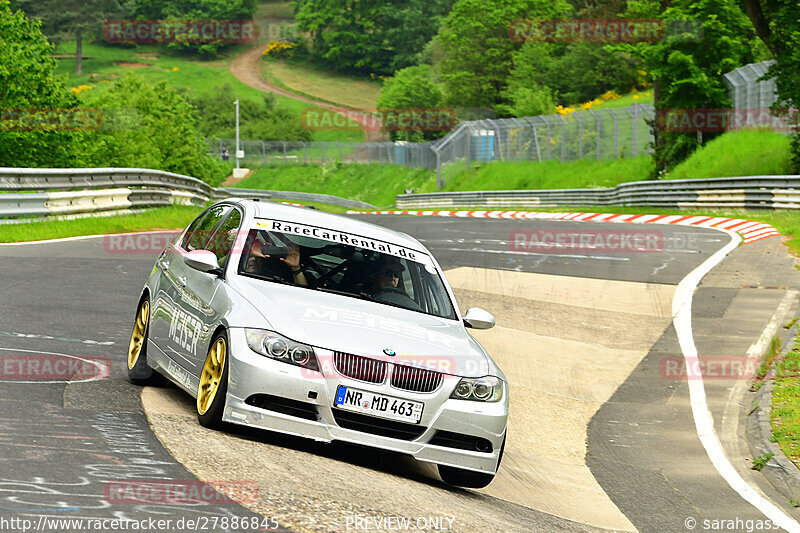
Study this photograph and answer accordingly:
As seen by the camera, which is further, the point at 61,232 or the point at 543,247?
the point at 543,247

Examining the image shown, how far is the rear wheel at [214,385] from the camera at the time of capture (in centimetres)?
693

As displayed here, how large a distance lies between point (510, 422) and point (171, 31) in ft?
564

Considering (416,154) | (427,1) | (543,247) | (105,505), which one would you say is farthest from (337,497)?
(427,1)

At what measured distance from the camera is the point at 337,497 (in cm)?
577

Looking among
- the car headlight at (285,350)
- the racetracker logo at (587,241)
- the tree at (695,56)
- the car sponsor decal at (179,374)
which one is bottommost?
the racetracker logo at (587,241)

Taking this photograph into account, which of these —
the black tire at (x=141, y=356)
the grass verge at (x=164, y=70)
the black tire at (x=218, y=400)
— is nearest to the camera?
the black tire at (x=218, y=400)

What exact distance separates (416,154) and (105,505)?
2882 inches

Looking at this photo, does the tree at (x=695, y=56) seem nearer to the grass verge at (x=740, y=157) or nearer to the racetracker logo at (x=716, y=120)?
the racetracker logo at (x=716, y=120)

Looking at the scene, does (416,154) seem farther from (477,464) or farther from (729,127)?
(477,464)

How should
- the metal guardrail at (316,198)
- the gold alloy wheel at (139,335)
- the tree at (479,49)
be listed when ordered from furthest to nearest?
the tree at (479,49), the metal guardrail at (316,198), the gold alloy wheel at (139,335)

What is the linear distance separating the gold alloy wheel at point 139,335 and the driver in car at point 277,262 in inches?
56.8

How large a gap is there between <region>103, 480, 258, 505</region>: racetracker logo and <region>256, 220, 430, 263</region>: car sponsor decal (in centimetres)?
298

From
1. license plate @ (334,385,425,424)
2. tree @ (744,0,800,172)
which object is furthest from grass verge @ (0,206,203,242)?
tree @ (744,0,800,172)

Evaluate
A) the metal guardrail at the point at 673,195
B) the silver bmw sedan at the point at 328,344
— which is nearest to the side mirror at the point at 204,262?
the silver bmw sedan at the point at 328,344
